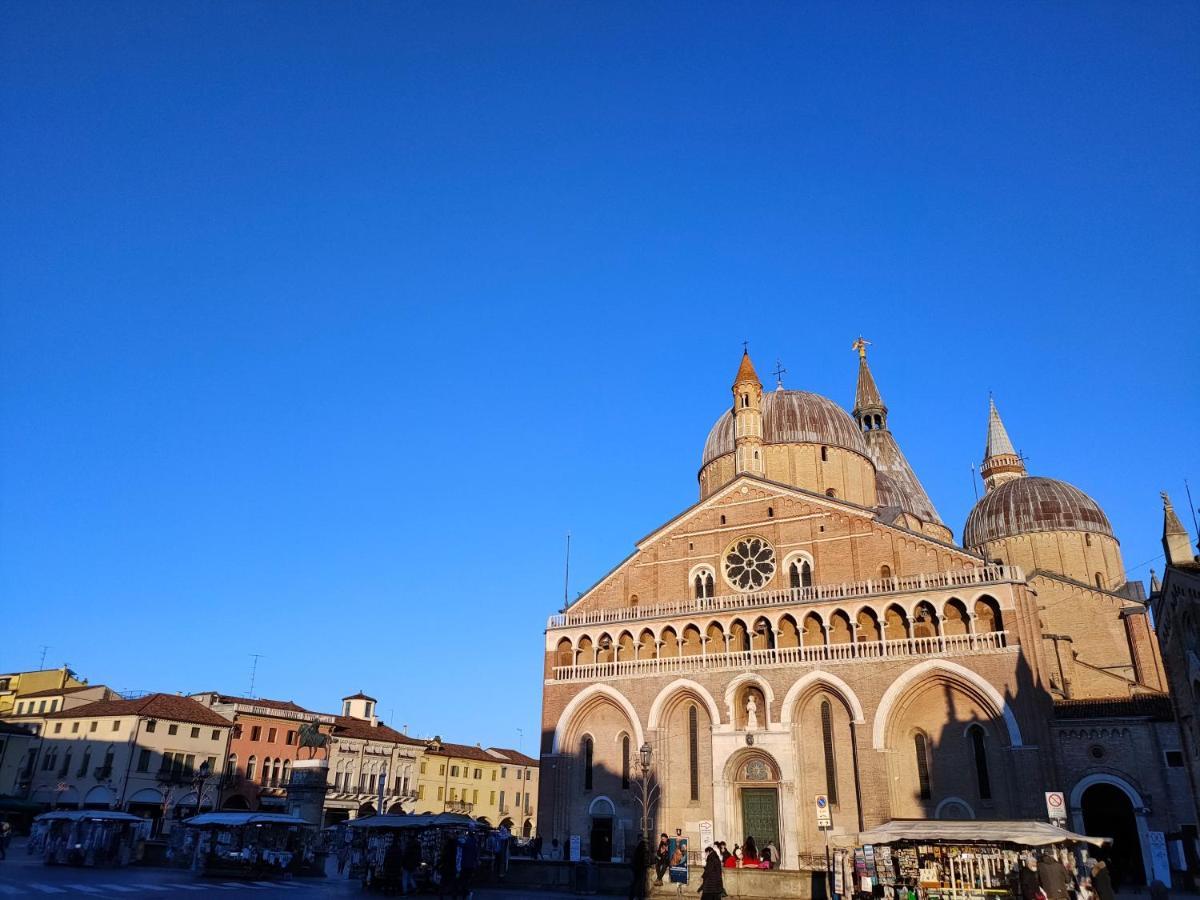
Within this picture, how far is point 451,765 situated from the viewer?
63.3 meters

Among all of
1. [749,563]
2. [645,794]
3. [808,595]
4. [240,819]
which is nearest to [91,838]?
[240,819]

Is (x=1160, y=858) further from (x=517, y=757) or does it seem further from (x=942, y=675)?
(x=517, y=757)

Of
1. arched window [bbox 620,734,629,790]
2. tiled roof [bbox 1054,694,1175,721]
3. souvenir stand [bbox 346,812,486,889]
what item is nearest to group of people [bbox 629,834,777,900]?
souvenir stand [bbox 346,812,486,889]

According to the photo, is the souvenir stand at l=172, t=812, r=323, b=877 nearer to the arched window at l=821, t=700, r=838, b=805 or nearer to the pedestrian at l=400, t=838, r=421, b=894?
the pedestrian at l=400, t=838, r=421, b=894

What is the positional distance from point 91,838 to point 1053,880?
93.4ft

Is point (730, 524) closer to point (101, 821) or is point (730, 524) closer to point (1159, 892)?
point (1159, 892)

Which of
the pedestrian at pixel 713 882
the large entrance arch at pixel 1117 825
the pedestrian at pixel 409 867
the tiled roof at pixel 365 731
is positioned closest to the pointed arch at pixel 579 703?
the pedestrian at pixel 409 867

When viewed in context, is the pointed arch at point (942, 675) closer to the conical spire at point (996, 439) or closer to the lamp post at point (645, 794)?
the lamp post at point (645, 794)

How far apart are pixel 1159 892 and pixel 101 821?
29.9 metres

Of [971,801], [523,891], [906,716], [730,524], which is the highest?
[730,524]

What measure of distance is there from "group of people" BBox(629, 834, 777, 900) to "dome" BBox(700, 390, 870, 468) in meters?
19.8

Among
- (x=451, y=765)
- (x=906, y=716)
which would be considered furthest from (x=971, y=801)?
(x=451, y=765)

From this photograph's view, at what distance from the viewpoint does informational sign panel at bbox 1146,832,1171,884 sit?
27.6m

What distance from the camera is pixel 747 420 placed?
137ft
